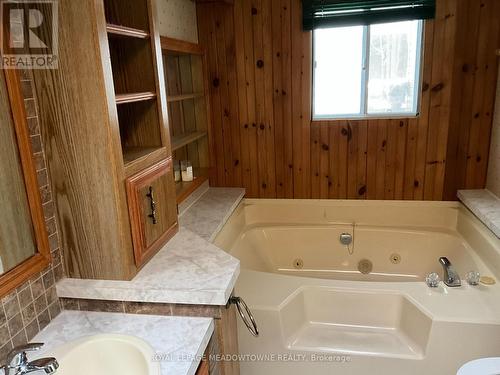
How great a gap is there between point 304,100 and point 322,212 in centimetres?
85

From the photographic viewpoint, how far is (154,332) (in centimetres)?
134

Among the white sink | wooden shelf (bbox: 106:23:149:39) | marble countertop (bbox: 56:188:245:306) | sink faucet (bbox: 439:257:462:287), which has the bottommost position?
sink faucet (bbox: 439:257:462:287)

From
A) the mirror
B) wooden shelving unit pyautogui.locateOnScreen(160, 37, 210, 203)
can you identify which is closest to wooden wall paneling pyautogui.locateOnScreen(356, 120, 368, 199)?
wooden shelving unit pyautogui.locateOnScreen(160, 37, 210, 203)

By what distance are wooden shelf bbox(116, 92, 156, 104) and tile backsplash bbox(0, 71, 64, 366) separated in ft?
0.90

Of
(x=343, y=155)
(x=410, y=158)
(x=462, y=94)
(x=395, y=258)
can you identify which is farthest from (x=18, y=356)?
(x=462, y=94)

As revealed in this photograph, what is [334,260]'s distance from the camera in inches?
118

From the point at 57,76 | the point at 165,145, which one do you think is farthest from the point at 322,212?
the point at 57,76

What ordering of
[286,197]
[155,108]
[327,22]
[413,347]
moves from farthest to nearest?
1. [286,197]
2. [327,22]
3. [413,347]
4. [155,108]

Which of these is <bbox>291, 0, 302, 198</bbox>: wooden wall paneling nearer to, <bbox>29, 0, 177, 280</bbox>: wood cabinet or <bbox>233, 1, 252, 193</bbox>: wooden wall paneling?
<bbox>233, 1, 252, 193</bbox>: wooden wall paneling

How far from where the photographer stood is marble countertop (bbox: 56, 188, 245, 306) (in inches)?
56.6

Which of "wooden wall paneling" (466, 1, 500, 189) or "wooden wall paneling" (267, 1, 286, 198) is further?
"wooden wall paneling" (267, 1, 286, 198)

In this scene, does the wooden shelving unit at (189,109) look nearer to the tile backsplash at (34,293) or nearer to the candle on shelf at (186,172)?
the candle on shelf at (186,172)

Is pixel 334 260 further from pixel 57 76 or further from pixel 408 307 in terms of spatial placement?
pixel 57 76

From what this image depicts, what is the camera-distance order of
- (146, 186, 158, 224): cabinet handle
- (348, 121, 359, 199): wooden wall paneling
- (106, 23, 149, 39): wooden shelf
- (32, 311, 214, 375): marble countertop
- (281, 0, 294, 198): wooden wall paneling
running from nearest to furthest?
1. (32, 311, 214, 375): marble countertop
2. (106, 23, 149, 39): wooden shelf
3. (146, 186, 158, 224): cabinet handle
4. (281, 0, 294, 198): wooden wall paneling
5. (348, 121, 359, 199): wooden wall paneling
